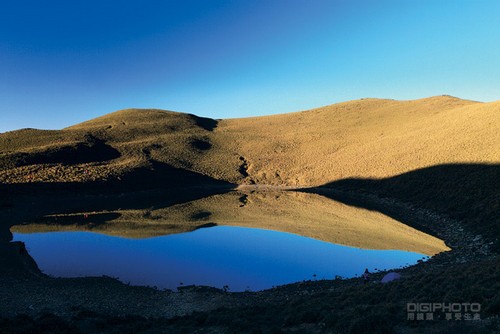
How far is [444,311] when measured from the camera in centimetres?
987

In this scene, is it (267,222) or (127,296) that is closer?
(127,296)

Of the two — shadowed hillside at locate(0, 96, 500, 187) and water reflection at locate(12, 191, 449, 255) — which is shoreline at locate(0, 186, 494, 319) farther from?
shadowed hillside at locate(0, 96, 500, 187)

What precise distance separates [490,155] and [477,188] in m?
12.1

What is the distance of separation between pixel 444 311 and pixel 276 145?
9191 centimetres

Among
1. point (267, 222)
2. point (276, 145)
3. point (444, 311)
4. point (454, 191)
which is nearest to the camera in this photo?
point (444, 311)

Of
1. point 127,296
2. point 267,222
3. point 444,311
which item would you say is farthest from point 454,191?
point 127,296

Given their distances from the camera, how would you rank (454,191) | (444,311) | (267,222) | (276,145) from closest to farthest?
1. (444,311)
2. (267,222)
3. (454,191)
4. (276,145)

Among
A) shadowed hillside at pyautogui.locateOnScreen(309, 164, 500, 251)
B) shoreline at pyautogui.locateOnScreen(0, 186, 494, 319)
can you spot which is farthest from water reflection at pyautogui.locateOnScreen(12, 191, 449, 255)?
shoreline at pyautogui.locateOnScreen(0, 186, 494, 319)

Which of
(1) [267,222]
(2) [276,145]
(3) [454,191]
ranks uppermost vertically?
(2) [276,145]

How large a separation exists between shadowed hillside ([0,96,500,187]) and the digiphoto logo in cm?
4237

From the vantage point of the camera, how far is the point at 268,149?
98562mm

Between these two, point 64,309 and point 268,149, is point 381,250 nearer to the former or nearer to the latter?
point 64,309

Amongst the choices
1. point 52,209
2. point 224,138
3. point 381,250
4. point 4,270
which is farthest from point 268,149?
point 4,270

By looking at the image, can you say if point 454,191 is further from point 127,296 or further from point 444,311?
point 127,296
